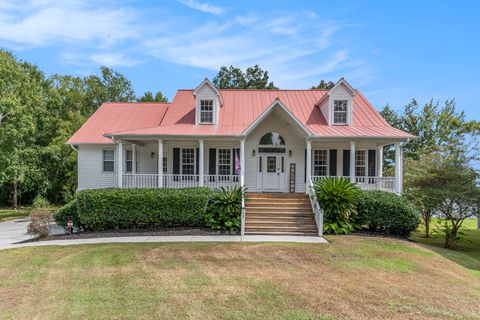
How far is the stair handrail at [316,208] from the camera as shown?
12.3m

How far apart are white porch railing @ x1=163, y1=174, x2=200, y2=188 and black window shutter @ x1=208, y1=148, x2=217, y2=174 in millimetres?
959

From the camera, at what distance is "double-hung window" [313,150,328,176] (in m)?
16.9

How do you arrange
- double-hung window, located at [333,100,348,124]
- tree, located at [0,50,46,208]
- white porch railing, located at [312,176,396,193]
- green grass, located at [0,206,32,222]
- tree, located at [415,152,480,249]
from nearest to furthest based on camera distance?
tree, located at [415,152,480,249], white porch railing, located at [312,176,396,193], double-hung window, located at [333,100,348,124], tree, located at [0,50,46,208], green grass, located at [0,206,32,222]

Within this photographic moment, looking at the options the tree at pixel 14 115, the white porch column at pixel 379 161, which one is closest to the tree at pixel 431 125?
the white porch column at pixel 379 161

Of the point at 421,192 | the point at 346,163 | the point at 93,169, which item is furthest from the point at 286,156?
the point at 93,169

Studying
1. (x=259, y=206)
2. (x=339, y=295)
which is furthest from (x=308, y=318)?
(x=259, y=206)

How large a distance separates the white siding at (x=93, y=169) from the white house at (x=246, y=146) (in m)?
0.06

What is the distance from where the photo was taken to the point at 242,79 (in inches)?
1591

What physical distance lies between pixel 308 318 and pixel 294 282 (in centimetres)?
173

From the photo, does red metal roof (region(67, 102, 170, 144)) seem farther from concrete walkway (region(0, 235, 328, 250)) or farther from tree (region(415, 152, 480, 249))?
tree (region(415, 152, 480, 249))

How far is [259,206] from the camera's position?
Result: 14.3m

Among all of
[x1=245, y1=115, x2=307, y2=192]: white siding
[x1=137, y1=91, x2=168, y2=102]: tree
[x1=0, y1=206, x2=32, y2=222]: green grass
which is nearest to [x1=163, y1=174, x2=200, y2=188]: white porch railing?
[x1=245, y1=115, x2=307, y2=192]: white siding

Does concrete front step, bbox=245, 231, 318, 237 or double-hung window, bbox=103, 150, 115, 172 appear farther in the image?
double-hung window, bbox=103, 150, 115, 172

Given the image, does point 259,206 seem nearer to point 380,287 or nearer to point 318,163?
point 318,163
